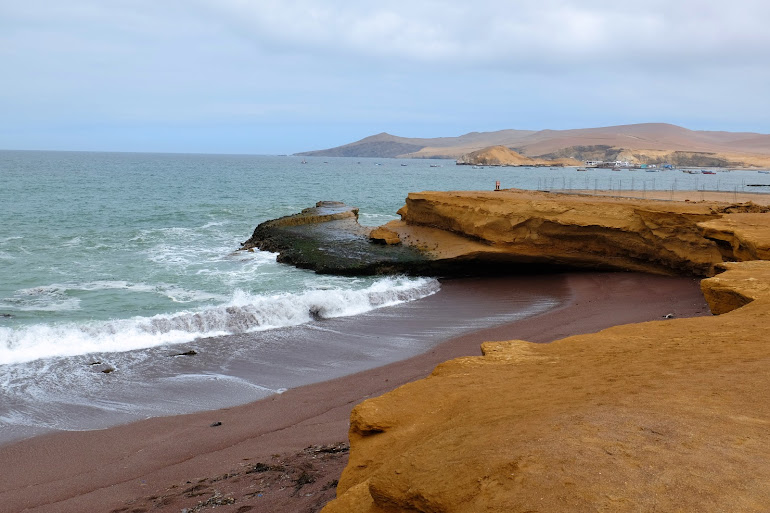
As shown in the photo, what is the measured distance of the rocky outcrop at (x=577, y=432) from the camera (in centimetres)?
345

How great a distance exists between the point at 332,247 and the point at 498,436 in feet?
63.2

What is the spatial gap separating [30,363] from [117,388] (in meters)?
2.57

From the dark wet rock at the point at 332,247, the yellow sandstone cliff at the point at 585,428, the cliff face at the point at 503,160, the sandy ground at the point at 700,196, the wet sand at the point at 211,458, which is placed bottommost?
the wet sand at the point at 211,458

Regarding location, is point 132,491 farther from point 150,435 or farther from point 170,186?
point 170,186

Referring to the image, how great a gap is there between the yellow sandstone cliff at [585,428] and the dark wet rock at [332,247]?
13.6 m

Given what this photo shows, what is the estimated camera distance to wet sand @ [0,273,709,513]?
6531 millimetres

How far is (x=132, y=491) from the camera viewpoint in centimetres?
714

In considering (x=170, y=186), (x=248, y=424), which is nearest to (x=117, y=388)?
(x=248, y=424)

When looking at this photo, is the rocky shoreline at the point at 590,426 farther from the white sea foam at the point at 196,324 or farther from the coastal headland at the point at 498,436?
the white sea foam at the point at 196,324

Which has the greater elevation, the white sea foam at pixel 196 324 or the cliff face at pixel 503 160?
the cliff face at pixel 503 160

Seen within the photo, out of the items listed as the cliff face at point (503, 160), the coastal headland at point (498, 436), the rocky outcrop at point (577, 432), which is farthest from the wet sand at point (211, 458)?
the cliff face at point (503, 160)

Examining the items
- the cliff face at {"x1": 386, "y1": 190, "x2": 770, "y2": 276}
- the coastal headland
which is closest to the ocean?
the coastal headland

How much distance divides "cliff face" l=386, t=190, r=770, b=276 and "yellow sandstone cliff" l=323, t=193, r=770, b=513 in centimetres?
1069

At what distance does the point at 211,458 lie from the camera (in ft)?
26.2
